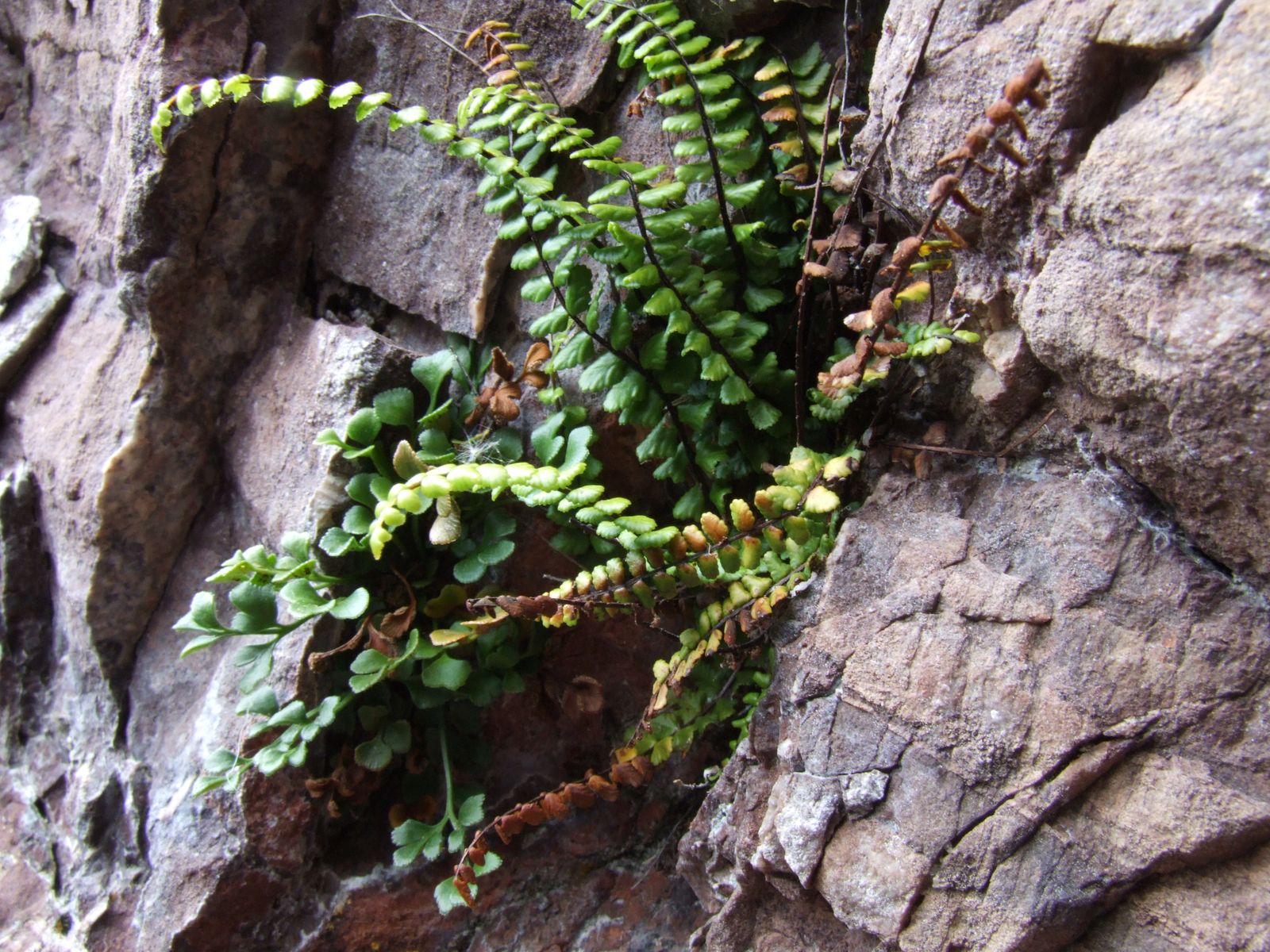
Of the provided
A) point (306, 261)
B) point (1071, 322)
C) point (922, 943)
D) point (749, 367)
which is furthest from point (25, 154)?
point (922, 943)

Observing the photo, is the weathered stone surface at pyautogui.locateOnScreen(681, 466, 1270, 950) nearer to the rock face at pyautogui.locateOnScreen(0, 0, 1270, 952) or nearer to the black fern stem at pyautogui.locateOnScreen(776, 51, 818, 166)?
the rock face at pyautogui.locateOnScreen(0, 0, 1270, 952)

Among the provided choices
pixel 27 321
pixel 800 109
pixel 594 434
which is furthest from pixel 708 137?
pixel 27 321

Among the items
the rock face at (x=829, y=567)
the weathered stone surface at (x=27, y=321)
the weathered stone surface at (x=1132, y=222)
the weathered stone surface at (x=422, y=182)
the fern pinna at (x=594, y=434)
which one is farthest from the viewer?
the weathered stone surface at (x=27, y=321)

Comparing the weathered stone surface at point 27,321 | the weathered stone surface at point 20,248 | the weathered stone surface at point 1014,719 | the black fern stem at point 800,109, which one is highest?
the black fern stem at point 800,109

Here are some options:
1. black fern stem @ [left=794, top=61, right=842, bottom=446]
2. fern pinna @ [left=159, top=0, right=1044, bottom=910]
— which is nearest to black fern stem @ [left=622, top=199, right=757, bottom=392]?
fern pinna @ [left=159, top=0, right=1044, bottom=910]

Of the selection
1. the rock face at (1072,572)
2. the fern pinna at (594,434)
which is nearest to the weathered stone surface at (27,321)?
the fern pinna at (594,434)

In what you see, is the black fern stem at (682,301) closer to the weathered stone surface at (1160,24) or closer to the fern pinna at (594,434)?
the fern pinna at (594,434)
